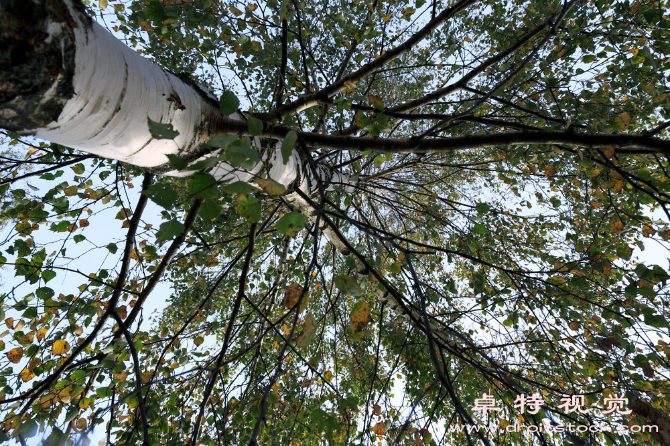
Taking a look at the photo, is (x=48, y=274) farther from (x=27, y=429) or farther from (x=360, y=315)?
(x=360, y=315)

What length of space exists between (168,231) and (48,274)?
1.61m

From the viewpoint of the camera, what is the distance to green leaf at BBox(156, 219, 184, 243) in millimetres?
613

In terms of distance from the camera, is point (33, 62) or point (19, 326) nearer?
point (33, 62)

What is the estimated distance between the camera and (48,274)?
5.18 ft

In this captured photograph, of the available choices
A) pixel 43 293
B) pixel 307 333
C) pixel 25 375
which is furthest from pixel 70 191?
pixel 307 333

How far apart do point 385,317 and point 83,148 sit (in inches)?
140

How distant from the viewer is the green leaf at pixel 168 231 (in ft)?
2.01

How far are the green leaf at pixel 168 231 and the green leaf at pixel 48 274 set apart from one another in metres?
1.57

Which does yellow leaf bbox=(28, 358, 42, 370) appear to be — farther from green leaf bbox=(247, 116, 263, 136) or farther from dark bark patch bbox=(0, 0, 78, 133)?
green leaf bbox=(247, 116, 263, 136)

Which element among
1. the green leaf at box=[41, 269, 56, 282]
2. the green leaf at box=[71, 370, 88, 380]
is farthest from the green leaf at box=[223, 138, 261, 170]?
the green leaf at box=[41, 269, 56, 282]

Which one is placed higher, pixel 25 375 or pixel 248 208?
pixel 248 208

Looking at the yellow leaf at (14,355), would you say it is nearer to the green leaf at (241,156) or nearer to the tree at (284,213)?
the tree at (284,213)

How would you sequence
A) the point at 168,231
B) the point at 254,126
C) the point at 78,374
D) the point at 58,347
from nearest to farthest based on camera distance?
the point at 168,231 → the point at 254,126 → the point at 78,374 → the point at 58,347

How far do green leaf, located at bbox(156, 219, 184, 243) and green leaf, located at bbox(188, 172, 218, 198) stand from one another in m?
0.09
